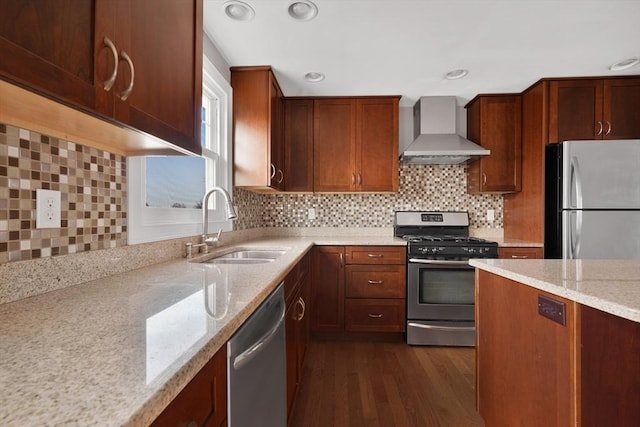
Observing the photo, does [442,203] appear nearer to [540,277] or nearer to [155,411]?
[540,277]

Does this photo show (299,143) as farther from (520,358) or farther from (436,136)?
(520,358)

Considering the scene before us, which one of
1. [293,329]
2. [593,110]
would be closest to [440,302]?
[293,329]

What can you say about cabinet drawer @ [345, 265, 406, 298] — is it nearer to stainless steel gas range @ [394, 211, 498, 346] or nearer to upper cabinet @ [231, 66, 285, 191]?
stainless steel gas range @ [394, 211, 498, 346]

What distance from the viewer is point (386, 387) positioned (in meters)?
1.93

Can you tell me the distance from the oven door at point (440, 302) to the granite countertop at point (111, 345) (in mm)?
1874

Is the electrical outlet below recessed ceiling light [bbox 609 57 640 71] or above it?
below

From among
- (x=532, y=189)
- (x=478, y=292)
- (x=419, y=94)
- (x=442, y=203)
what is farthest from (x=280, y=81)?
(x=532, y=189)

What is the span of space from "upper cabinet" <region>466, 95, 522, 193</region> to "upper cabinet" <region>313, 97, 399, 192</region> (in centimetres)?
82

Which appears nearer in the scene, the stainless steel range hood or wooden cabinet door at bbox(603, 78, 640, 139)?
wooden cabinet door at bbox(603, 78, 640, 139)

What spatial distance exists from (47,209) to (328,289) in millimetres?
2078

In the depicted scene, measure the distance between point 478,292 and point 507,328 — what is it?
261 millimetres

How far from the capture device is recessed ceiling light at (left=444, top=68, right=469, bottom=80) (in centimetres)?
244

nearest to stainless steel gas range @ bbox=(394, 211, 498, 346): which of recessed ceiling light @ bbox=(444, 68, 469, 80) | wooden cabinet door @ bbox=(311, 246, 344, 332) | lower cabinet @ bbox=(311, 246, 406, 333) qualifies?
lower cabinet @ bbox=(311, 246, 406, 333)

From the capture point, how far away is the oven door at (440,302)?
8.23ft
